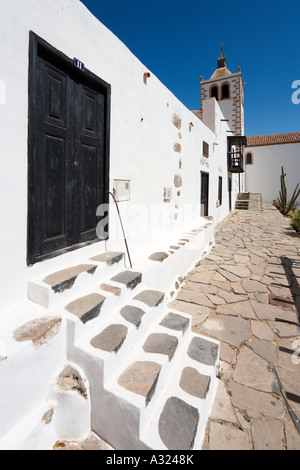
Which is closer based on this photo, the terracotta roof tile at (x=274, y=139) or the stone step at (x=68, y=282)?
the stone step at (x=68, y=282)

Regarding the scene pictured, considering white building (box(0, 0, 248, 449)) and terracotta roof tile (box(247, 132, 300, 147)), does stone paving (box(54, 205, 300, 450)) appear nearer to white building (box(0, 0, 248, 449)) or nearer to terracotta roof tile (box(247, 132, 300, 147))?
white building (box(0, 0, 248, 449))

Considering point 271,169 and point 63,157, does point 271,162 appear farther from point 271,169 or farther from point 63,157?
point 63,157

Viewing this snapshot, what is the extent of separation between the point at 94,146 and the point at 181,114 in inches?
123

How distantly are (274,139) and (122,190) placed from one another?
904 inches

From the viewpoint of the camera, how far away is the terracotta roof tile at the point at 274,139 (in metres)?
20.7

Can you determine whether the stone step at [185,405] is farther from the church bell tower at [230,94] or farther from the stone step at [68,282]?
the church bell tower at [230,94]

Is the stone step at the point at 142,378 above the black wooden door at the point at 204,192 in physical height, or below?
below

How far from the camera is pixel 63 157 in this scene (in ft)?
7.54

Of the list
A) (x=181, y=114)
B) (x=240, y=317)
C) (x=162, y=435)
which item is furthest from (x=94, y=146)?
(x=181, y=114)

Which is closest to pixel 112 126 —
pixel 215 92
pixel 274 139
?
pixel 215 92

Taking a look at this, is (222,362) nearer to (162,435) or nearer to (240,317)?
(240,317)

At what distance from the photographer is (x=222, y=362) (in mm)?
2441

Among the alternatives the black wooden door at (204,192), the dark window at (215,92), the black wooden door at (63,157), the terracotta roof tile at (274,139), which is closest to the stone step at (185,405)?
the black wooden door at (63,157)

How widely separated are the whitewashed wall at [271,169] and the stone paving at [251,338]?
17711 mm
